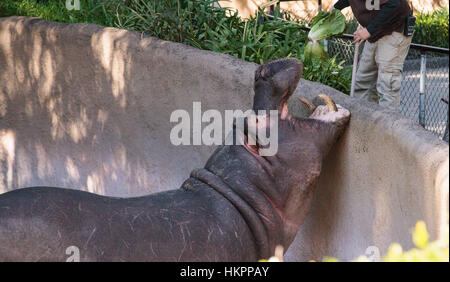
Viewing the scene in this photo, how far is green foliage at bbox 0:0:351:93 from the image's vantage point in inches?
223

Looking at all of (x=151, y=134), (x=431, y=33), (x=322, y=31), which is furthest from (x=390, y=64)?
(x=431, y=33)

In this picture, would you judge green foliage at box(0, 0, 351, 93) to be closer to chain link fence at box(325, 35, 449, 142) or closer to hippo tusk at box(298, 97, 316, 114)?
chain link fence at box(325, 35, 449, 142)

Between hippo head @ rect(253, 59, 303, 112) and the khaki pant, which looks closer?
hippo head @ rect(253, 59, 303, 112)

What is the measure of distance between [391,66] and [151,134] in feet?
6.45

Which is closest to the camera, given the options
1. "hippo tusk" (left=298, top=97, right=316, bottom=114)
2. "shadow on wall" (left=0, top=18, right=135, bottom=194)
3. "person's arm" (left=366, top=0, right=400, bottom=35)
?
"hippo tusk" (left=298, top=97, right=316, bottom=114)

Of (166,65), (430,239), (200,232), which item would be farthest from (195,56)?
(430,239)

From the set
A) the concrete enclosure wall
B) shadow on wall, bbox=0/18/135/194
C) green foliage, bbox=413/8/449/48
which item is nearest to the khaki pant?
the concrete enclosure wall

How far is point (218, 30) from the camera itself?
20.6 ft

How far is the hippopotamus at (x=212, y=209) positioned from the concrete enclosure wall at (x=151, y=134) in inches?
10.0

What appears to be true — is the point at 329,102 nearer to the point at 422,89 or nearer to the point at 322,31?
the point at 422,89

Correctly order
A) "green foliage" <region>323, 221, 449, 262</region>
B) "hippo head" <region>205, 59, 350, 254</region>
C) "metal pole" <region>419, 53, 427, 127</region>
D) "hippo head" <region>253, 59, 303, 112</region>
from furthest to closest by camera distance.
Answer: "metal pole" <region>419, 53, 427, 127</region> < "hippo head" <region>253, 59, 303, 112</region> < "hippo head" <region>205, 59, 350, 254</region> < "green foliage" <region>323, 221, 449, 262</region>

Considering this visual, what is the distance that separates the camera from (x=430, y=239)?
288cm

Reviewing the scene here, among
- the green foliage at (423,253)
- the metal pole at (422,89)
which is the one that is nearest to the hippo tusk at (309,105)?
the metal pole at (422,89)
